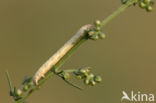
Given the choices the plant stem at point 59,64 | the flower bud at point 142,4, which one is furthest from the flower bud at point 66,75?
the flower bud at point 142,4

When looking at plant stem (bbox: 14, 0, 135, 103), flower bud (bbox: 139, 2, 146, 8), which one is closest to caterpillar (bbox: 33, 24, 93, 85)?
plant stem (bbox: 14, 0, 135, 103)

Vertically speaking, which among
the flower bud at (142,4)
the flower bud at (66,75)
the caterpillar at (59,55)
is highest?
the flower bud at (142,4)

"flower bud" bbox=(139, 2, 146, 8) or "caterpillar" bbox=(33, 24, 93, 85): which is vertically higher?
"flower bud" bbox=(139, 2, 146, 8)

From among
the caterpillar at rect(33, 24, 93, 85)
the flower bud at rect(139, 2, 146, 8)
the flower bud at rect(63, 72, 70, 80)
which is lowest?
the flower bud at rect(63, 72, 70, 80)

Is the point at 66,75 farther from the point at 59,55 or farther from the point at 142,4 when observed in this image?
the point at 142,4

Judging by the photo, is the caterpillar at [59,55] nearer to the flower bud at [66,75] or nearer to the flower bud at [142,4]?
the flower bud at [66,75]

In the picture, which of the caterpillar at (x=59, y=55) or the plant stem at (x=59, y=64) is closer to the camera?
the plant stem at (x=59, y=64)

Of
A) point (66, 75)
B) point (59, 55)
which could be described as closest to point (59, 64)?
point (66, 75)

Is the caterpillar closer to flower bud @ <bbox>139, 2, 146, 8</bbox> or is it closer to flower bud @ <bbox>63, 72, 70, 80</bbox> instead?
flower bud @ <bbox>63, 72, 70, 80</bbox>

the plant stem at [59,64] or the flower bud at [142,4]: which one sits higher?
the flower bud at [142,4]

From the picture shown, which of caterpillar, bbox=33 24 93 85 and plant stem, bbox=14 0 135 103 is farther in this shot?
caterpillar, bbox=33 24 93 85

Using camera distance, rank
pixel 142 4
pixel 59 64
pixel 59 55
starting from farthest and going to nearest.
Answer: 1. pixel 59 55
2. pixel 142 4
3. pixel 59 64
